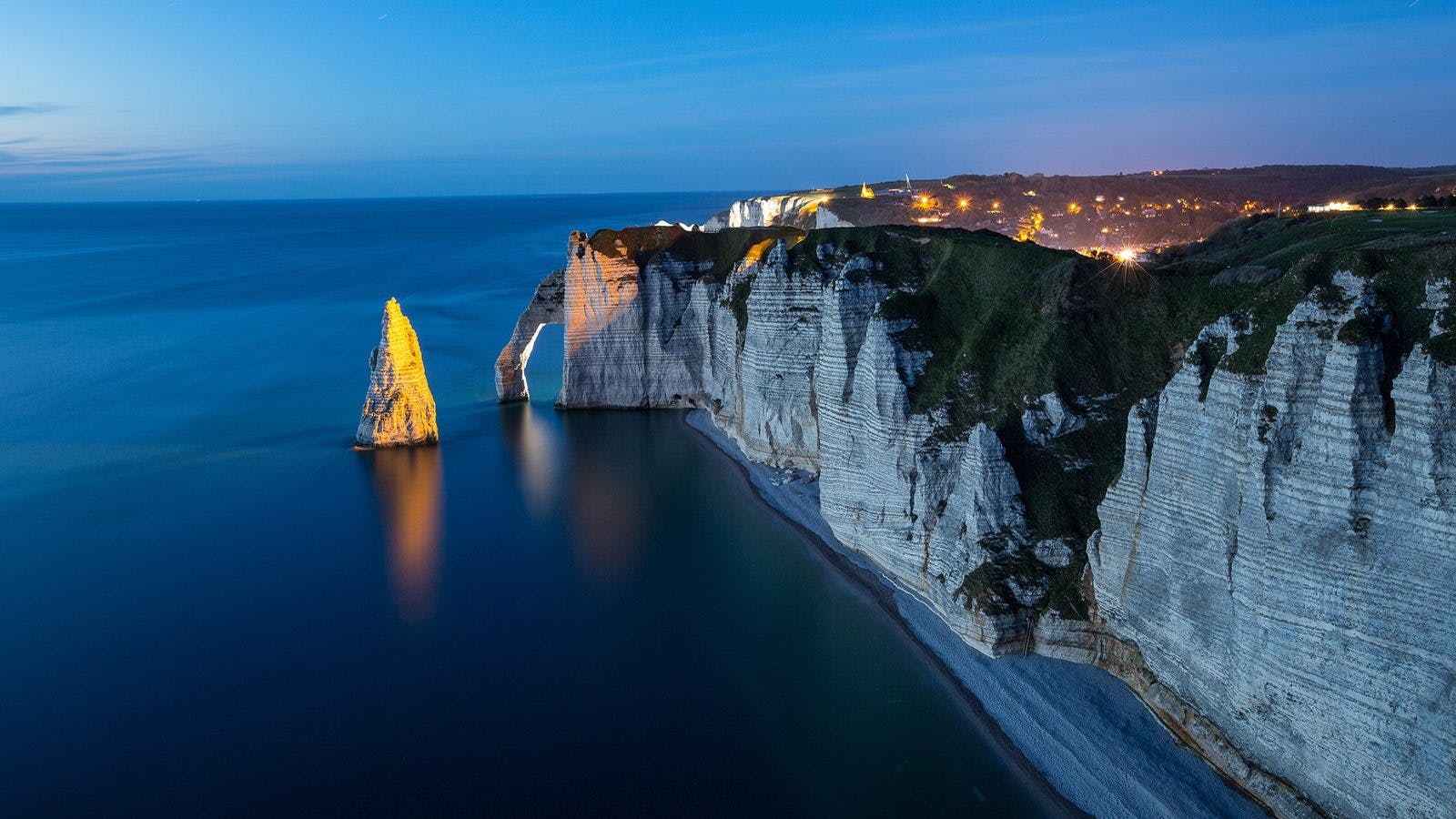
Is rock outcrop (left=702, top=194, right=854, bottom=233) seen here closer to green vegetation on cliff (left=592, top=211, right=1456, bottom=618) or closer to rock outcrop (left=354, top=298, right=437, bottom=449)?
rock outcrop (left=354, top=298, right=437, bottom=449)

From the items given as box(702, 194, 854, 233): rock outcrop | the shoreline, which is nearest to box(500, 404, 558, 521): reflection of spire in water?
the shoreline

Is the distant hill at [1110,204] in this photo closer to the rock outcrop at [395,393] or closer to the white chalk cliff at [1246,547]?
the rock outcrop at [395,393]

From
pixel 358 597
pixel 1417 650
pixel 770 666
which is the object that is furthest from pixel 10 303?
pixel 1417 650

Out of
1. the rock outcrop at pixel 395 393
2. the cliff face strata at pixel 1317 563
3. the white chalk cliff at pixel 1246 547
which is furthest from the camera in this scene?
the rock outcrop at pixel 395 393

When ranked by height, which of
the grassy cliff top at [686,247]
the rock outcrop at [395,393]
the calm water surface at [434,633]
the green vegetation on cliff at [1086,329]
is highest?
the grassy cliff top at [686,247]

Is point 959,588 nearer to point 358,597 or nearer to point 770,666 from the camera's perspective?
point 770,666

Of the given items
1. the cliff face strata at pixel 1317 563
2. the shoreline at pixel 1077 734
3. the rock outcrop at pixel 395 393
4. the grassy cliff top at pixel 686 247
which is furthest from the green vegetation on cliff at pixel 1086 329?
the rock outcrop at pixel 395 393

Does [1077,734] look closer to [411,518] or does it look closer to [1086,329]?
[1086,329]
